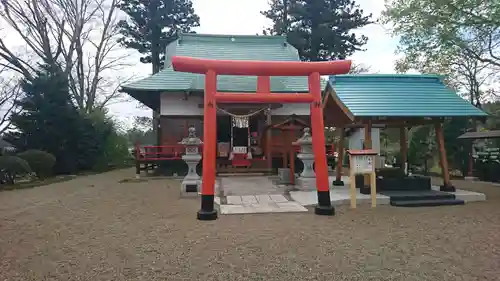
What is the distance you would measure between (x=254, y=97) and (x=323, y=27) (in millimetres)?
16500

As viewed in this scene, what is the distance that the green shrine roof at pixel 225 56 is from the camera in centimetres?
1309

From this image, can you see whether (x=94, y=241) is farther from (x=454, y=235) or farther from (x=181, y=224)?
(x=454, y=235)

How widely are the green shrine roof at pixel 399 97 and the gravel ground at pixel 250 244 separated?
2107mm

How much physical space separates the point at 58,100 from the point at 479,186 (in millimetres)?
16781

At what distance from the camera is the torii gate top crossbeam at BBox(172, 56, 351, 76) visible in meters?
5.72

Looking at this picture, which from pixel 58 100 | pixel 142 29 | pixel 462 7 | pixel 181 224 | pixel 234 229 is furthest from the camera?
pixel 142 29

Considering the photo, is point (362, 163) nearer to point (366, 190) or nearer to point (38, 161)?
point (366, 190)

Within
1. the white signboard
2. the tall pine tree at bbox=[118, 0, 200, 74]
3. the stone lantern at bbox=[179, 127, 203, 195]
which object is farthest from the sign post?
the tall pine tree at bbox=[118, 0, 200, 74]

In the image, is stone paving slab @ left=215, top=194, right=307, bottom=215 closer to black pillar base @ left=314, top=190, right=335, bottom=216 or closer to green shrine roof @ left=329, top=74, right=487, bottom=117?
black pillar base @ left=314, top=190, right=335, bottom=216

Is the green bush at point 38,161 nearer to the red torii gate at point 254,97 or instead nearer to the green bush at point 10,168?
the green bush at point 10,168

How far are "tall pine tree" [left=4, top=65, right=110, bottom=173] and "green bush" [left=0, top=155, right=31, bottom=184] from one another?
3408 mm

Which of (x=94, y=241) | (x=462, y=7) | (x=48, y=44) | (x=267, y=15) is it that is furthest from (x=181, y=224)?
(x=267, y=15)

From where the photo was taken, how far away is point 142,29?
69.6ft

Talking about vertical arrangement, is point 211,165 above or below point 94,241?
above
